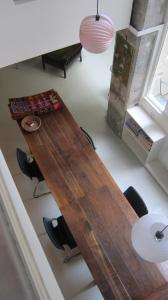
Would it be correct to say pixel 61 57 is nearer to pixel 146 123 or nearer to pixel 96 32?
pixel 146 123

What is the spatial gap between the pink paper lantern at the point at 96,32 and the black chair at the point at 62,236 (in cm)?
228

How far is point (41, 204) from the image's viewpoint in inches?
192

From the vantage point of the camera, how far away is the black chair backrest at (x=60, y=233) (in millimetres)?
3785

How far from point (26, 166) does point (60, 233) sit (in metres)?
1.17

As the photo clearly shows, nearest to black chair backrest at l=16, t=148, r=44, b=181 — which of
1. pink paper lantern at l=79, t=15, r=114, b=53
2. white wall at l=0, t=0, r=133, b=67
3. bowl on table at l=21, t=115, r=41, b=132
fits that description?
bowl on table at l=21, t=115, r=41, b=132

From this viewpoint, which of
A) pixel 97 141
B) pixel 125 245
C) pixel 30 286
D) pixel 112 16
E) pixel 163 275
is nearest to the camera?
pixel 30 286

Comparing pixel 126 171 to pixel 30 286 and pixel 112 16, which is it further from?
pixel 30 286

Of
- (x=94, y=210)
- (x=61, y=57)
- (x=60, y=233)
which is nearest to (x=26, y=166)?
(x=60, y=233)

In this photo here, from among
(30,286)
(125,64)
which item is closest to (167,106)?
(125,64)

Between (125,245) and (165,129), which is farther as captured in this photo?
(165,129)

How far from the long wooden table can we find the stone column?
102 cm

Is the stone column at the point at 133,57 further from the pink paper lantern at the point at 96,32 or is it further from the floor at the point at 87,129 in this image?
the pink paper lantern at the point at 96,32

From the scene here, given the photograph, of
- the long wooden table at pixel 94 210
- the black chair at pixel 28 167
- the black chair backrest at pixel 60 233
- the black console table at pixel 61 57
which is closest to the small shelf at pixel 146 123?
the long wooden table at pixel 94 210

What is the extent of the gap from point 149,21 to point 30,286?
3.54 meters
